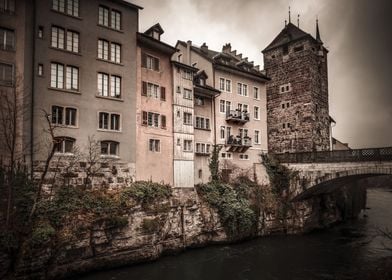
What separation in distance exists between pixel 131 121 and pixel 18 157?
30.8ft

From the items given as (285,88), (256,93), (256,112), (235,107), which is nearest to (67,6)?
(235,107)

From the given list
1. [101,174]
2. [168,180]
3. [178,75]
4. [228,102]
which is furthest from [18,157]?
[228,102]

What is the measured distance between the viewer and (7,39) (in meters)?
22.1

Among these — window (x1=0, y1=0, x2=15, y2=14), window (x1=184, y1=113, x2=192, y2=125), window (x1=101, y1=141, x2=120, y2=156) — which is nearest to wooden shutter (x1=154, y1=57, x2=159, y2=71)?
window (x1=184, y1=113, x2=192, y2=125)

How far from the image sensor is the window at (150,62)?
96.3ft

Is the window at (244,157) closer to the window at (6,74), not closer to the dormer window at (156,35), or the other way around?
the dormer window at (156,35)

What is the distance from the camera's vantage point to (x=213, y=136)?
118 ft

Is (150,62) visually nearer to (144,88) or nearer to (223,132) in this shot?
(144,88)

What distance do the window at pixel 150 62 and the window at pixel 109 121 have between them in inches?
226

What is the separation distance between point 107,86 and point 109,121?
2.97 meters

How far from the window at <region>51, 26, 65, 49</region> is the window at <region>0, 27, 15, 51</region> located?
8.80ft

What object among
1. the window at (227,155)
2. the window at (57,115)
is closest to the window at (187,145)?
the window at (227,155)

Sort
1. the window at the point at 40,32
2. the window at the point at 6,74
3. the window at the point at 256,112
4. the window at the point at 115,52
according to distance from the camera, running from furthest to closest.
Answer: the window at the point at 256,112 → the window at the point at 115,52 → the window at the point at 40,32 → the window at the point at 6,74

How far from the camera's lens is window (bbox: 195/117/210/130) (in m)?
34.8
